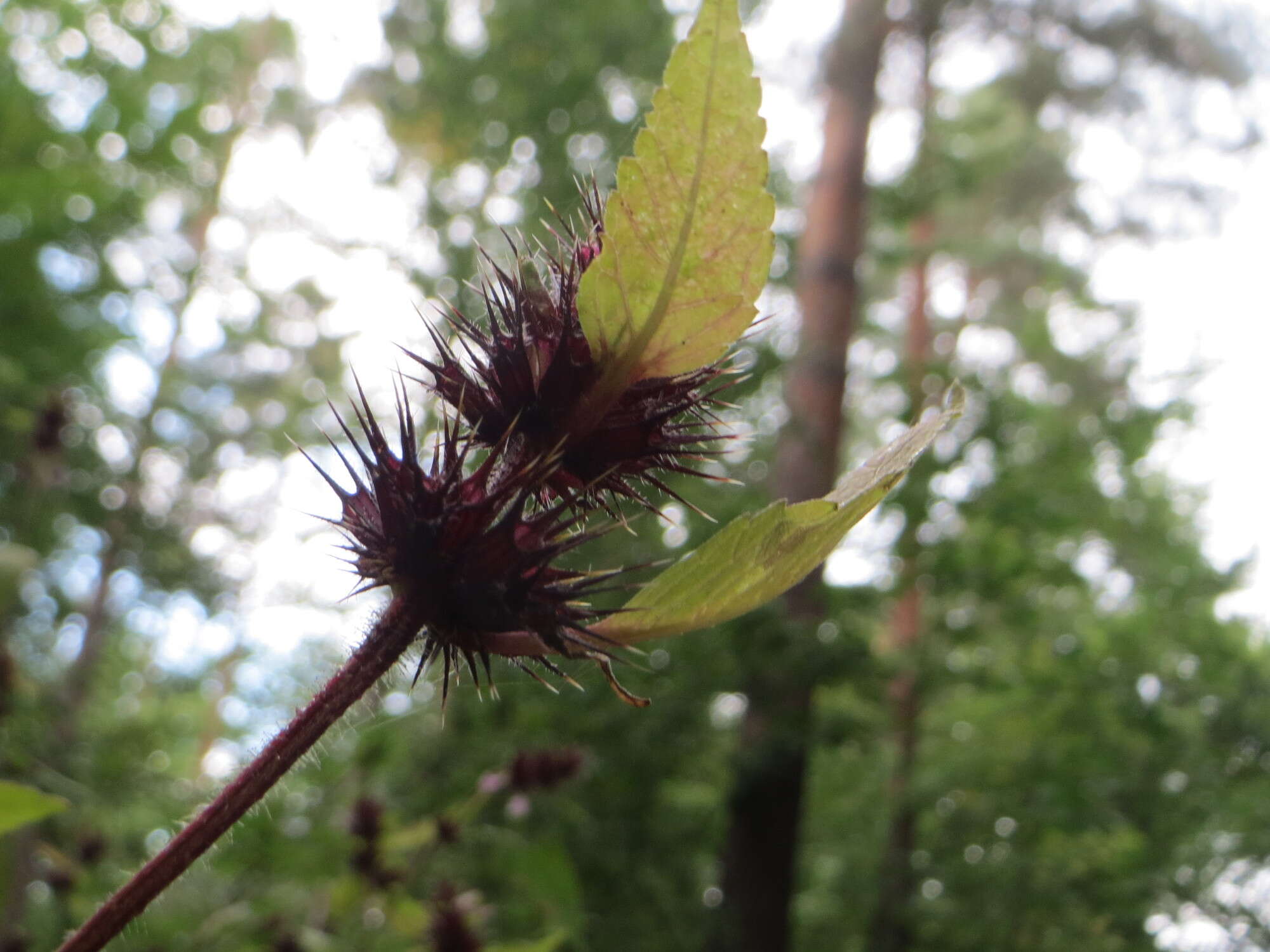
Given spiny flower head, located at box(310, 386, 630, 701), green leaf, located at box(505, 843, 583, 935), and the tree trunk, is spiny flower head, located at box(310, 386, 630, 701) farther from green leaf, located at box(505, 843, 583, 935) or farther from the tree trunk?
the tree trunk

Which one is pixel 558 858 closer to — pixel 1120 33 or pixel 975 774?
pixel 975 774

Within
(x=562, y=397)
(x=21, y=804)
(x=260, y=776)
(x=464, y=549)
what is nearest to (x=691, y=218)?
(x=562, y=397)

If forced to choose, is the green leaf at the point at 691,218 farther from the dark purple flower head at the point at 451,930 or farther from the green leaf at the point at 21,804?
the dark purple flower head at the point at 451,930

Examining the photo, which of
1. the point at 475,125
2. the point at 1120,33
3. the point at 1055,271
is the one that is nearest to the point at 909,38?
the point at 1120,33

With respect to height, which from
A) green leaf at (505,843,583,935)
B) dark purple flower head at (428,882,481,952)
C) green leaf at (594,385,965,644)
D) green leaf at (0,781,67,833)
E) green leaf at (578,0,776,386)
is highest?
green leaf at (505,843,583,935)

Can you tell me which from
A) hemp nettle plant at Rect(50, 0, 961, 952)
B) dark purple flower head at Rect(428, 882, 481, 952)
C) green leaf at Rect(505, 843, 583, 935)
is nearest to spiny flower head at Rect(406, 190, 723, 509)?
hemp nettle plant at Rect(50, 0, 961, 952)

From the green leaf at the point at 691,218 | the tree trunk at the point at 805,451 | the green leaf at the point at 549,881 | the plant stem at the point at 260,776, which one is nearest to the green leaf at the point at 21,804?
the plant stem at the point at 260,776

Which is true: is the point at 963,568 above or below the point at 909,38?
below
